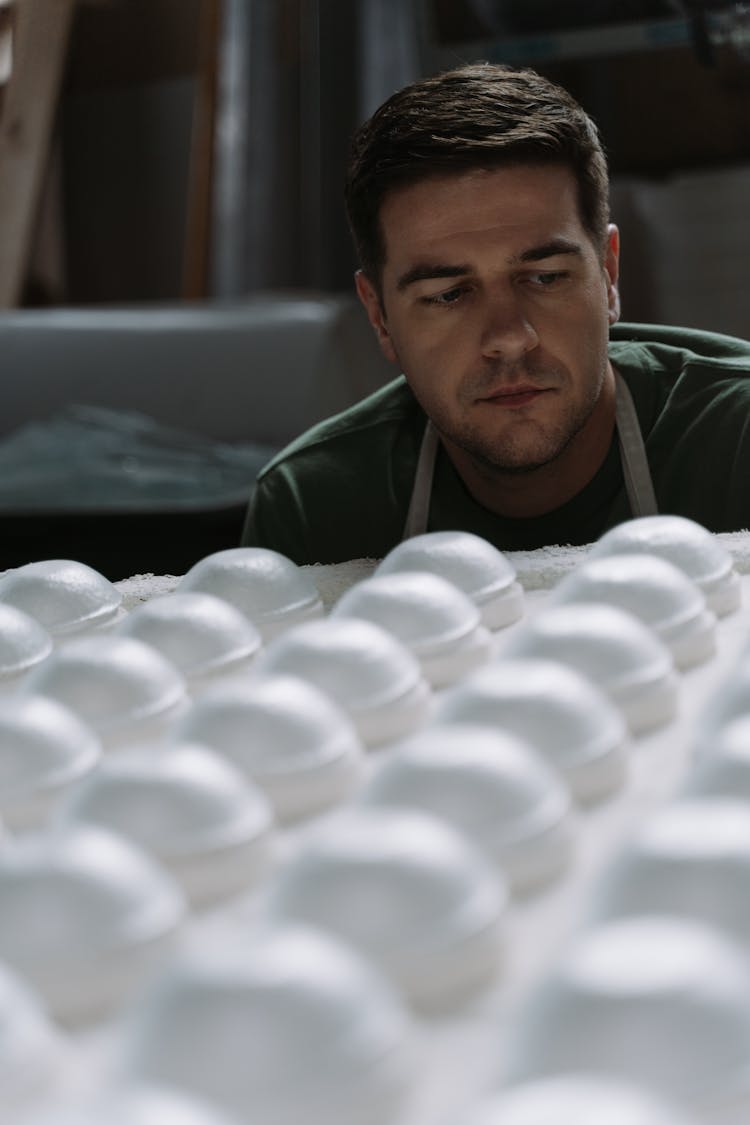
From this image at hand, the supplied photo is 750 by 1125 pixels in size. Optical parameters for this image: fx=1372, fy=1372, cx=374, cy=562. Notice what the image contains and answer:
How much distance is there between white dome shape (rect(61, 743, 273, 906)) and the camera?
37 centimetres

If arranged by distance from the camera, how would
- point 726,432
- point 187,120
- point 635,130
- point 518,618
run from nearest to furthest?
point 518,618 → point 726,432 → point 635,130 → point 187,120

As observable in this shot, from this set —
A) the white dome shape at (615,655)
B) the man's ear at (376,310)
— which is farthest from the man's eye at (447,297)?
the white dome shape at (615,655)

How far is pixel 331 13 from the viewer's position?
2.98 metres

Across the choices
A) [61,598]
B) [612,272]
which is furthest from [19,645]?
[612,272]

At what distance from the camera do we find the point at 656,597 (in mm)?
524

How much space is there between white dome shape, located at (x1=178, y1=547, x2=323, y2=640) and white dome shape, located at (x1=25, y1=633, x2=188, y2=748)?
10 cm

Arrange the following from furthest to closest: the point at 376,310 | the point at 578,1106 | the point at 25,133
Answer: the point at 25,133
the point at 376,310
the point at 578,1106

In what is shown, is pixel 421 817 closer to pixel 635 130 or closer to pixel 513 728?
pixel 513 728

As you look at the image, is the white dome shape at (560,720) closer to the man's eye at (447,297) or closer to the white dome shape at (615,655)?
the white dome shape at (615,655)

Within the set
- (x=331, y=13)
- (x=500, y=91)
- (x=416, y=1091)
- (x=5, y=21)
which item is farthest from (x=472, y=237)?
(x=331, y=13)

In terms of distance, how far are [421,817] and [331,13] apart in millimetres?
2911

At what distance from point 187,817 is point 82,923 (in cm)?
6

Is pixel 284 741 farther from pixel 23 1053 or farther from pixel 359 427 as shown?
pixel 359 427

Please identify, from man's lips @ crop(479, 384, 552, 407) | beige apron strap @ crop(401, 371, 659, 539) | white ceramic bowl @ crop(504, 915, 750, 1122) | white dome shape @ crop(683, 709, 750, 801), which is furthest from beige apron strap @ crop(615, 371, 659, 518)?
white ceramic bowl @ crop(504, 915, 750, 1122)
